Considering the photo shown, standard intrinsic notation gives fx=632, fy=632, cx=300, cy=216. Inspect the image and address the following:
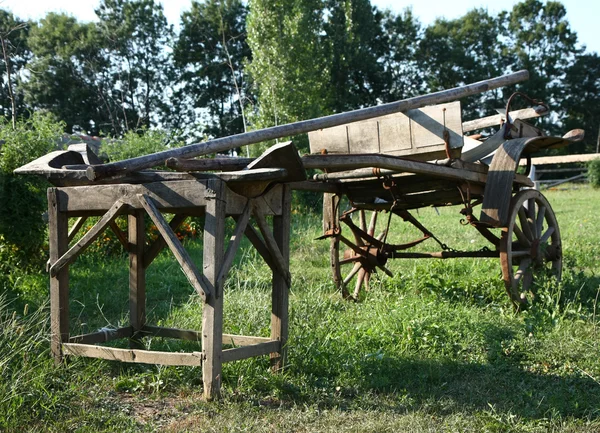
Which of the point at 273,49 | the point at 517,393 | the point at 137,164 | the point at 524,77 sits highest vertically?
the point at 273,49

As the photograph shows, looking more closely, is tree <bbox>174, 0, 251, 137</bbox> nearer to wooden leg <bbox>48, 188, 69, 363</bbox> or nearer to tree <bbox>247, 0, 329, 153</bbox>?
tree <bbox>247, 0, 329, 153</bbox>

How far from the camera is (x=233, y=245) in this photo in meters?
3.86

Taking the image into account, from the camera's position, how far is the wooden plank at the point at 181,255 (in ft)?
12.1

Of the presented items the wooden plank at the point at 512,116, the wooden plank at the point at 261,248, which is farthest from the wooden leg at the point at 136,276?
the wooden plank at the point at 512,116

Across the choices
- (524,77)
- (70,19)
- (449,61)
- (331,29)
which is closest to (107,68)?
(70,19)

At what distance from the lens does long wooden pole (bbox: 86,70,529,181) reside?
3623mm

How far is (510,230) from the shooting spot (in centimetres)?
561

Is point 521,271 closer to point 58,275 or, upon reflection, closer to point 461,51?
point 58,275

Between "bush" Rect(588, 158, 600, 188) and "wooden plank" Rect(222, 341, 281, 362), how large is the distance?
68.4ft

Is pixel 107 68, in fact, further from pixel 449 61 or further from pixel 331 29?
pixel 449 61

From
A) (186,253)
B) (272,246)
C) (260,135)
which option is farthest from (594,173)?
(186,253)

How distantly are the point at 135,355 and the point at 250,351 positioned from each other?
0.73 metres

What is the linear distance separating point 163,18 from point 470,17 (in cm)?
2057

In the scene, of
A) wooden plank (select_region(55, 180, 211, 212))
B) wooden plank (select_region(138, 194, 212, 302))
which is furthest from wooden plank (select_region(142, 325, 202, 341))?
wooden plank (select_region(55, 180, 211, 212))
